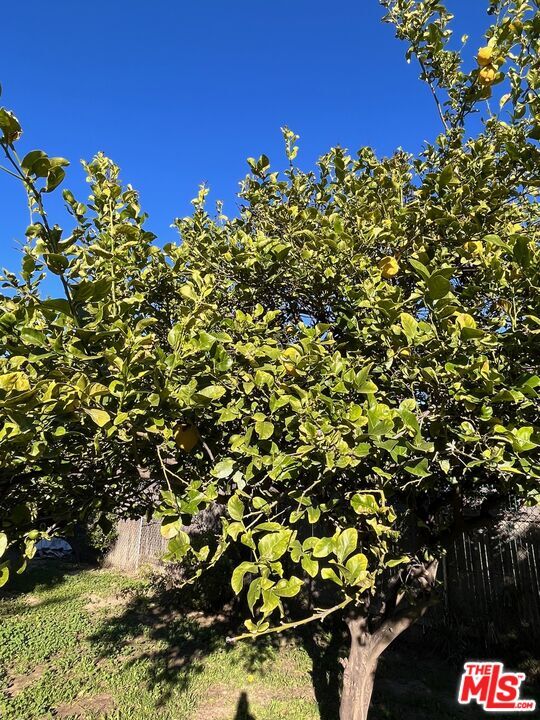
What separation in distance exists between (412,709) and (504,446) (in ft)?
12.6

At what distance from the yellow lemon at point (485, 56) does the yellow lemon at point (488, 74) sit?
2 cm

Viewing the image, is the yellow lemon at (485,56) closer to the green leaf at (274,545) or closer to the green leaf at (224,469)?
the green leaf at (224,469)

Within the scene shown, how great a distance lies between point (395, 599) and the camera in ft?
10.4

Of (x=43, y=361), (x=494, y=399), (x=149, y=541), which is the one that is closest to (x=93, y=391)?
(x=43, y=361)

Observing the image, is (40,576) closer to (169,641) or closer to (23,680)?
(169,641)

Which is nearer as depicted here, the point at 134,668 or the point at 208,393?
the point at 208,393

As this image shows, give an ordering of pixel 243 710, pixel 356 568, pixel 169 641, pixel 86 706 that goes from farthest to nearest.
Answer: pixel 169 641
pixel 86 706
pixel 243 710
pixel 356 568

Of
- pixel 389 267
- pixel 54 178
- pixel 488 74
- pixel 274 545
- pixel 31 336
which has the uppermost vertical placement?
pixel 488 74

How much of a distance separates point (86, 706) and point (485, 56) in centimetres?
531

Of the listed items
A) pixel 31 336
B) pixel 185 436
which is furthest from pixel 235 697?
pixel 31 336

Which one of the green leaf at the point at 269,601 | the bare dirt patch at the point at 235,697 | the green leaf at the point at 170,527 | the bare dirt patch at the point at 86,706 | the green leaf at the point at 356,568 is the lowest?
the bare dirt patch at the point at 235,697

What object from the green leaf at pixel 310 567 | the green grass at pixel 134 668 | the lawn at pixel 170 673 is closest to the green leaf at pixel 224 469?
the green leaf at pixel 310 567

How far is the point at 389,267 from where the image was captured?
1994 millimetres

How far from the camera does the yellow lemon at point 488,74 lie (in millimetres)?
2026
